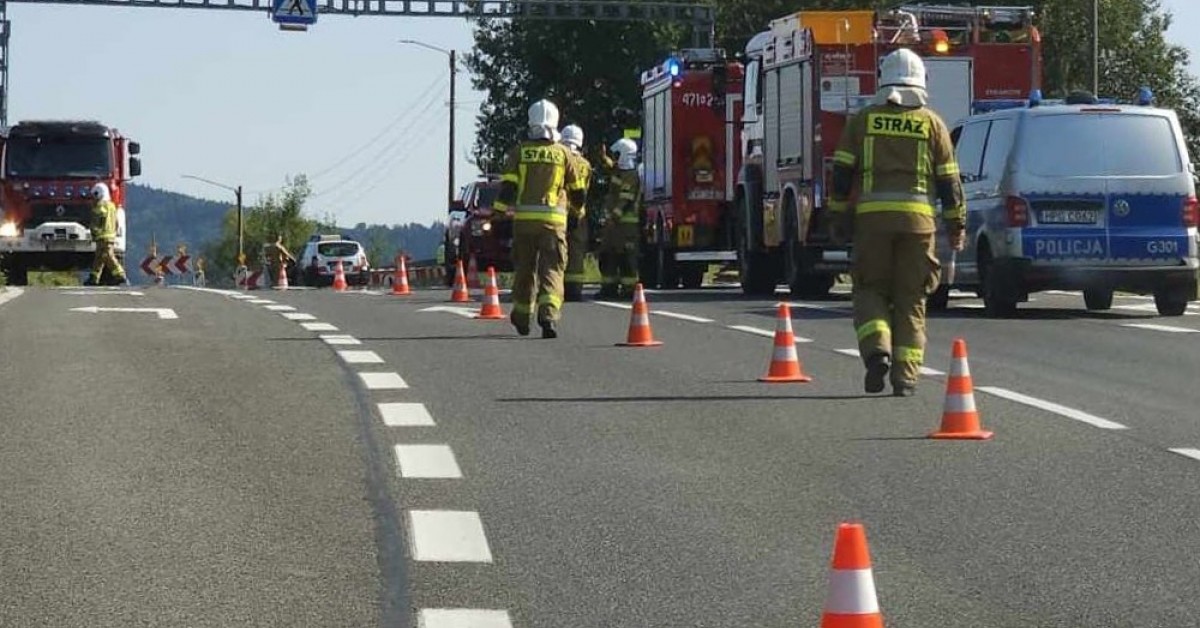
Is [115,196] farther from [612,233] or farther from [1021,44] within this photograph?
[1021,44]

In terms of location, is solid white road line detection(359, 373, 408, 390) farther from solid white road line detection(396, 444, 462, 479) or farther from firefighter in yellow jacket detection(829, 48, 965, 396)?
solid white road line detection(396, 444, 462, 479)

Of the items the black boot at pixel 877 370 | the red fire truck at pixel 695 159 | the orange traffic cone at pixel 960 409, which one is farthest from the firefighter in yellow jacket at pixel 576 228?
the orange traffic cone at pixel 960 409

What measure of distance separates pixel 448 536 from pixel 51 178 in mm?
39379

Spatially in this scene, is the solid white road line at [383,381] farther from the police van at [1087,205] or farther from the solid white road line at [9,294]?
the solid white road line at [9,294]

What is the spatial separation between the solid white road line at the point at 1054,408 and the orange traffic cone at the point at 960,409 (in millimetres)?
864

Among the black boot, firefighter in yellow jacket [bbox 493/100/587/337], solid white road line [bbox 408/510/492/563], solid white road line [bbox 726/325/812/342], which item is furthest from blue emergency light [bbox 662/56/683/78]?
solid white road line [bbox 408/510/492/563]

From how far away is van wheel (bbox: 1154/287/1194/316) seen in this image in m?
25.2

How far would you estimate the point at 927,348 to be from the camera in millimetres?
19609

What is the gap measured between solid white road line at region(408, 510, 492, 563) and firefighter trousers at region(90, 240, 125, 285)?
3648cm

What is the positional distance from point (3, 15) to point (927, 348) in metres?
50.1

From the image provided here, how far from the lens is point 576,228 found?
22.7 meters

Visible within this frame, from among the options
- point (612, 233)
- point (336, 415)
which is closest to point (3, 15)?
point (612, 233)

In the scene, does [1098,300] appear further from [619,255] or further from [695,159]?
[695,159]

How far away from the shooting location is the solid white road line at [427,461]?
11109 millimetres
